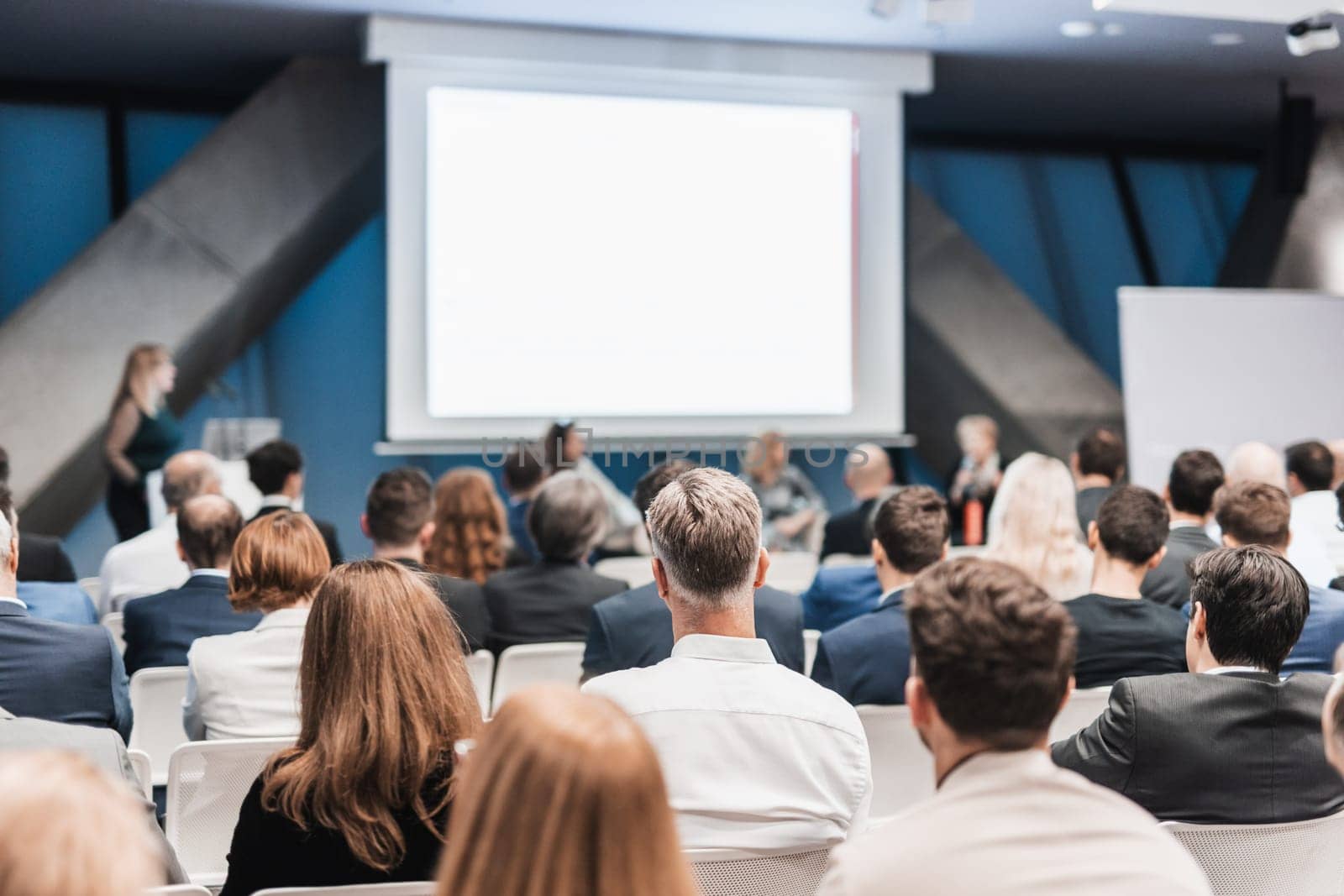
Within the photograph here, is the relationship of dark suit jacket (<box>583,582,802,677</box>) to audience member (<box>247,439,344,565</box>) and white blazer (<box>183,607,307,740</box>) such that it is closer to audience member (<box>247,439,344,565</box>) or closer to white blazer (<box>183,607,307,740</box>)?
white blazer (<box>183,607,307,740</box>)

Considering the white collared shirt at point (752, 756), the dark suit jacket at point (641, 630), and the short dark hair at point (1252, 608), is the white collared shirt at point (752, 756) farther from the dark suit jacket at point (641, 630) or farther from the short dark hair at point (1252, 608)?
the dark suit jacket at point (641, 630)

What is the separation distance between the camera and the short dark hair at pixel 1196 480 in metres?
4.16

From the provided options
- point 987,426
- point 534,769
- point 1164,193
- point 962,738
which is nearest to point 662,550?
point 962,738

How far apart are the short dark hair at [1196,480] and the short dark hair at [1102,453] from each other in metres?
0.90

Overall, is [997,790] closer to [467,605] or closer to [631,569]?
[467,605]

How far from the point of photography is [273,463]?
4.61m

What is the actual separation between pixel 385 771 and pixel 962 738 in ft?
2.71

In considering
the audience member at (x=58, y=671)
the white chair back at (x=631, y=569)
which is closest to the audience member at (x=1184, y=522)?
Answer: the white chair back at (x=631, y=569)

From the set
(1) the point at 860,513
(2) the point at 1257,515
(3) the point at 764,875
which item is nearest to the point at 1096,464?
(1) the point at 860,513

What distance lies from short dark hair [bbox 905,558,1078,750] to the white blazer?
1.75 meters

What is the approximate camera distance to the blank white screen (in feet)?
21.2

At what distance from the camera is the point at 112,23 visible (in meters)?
6.44

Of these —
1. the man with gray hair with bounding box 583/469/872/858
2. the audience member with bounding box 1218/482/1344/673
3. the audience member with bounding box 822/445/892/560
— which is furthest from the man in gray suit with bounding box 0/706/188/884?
the audience member with bounding box 822/445/892/560

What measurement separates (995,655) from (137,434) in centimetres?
576
